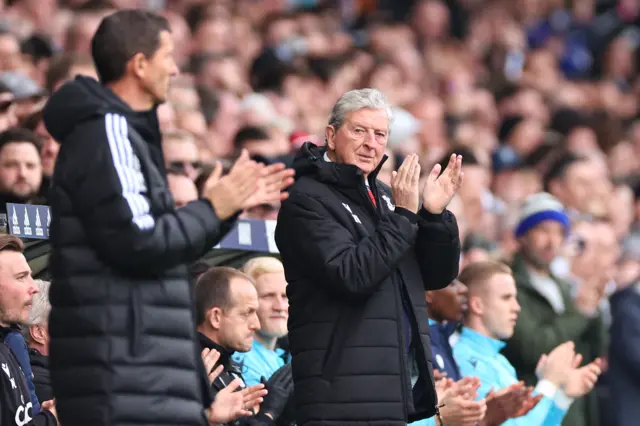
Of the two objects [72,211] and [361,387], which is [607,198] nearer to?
[361,387]

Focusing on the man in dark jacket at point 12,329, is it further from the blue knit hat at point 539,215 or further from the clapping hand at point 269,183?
the blue knit hat at point 539,215

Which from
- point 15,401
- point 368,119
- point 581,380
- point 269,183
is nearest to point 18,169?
point 15,401

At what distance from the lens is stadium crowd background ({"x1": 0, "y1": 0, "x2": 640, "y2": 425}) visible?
10078mm

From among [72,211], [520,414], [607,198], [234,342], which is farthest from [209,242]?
[607,198]

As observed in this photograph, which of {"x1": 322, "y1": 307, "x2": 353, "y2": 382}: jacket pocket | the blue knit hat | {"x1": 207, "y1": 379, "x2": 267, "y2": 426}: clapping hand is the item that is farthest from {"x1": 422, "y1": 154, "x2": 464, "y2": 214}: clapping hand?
the blue knit hat

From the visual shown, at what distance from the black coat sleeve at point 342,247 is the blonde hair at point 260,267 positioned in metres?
1.51

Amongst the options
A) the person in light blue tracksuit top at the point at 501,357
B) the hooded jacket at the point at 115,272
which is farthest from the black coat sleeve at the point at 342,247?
the person in light blue tracksuit top at the point at 501,357

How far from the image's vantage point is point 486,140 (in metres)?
15.5

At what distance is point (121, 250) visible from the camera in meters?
4.96

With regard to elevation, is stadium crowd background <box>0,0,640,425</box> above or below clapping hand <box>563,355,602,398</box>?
above

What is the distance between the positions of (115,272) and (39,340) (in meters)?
1.93

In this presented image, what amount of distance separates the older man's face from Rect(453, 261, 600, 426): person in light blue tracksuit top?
2.25 meters

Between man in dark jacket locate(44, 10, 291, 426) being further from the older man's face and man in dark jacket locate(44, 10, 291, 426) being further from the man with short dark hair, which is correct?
the man with short dark hair

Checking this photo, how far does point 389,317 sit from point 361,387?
1.01 feet
